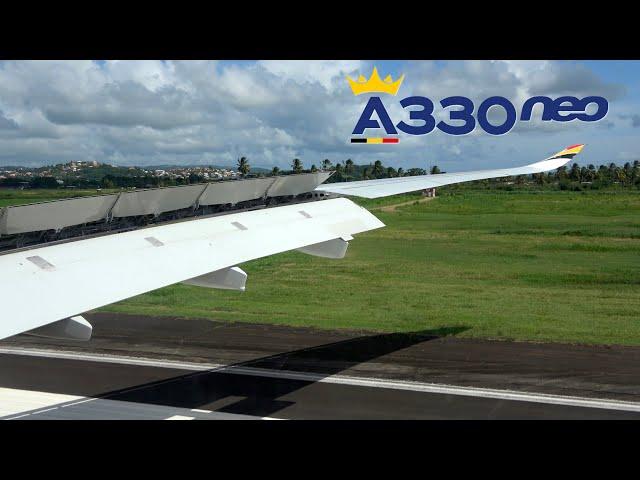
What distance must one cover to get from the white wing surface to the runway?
4.35 m

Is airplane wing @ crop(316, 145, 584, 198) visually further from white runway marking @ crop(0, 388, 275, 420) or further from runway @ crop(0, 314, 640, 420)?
white runway marking @ crop(0, 388, 275, 420)

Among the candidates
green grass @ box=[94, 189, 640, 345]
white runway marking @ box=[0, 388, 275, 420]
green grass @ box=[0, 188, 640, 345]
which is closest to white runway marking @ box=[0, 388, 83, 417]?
white runway marking @ box=[0, 388, 275, 420]

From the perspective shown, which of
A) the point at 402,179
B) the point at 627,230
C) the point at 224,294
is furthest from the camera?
the point at 627,230

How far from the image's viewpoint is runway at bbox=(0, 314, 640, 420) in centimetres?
1420

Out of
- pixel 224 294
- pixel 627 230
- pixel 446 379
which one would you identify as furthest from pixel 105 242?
pixel 627 230

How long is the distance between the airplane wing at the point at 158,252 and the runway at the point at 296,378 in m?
4.26

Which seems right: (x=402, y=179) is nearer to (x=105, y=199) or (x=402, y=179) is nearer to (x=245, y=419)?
(x=245, y=419)

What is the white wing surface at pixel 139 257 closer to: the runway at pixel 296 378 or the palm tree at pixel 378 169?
the runway at pixel 296 378

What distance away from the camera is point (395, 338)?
2045cm

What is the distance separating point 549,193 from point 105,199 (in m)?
70.6

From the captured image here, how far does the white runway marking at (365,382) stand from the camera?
1462 cm

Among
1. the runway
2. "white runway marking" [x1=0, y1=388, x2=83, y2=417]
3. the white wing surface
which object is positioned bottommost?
"white runway marking" [x1=0, y1=388, x2=83, y2=417]
